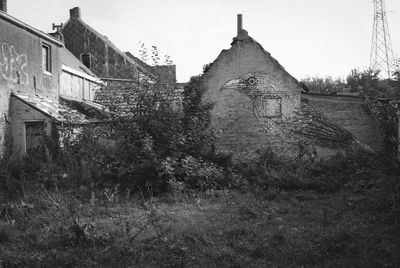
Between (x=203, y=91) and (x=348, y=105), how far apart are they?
223 inches

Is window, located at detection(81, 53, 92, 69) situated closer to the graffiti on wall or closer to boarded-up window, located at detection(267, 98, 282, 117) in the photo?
the graffiti on wall

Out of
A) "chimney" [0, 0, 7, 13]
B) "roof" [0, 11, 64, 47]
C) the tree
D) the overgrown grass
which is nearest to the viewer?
the overgrown grass

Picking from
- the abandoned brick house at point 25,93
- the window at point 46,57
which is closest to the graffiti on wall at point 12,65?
the abandoned brick house at point 25,93

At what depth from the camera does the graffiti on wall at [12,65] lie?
50.7 ft

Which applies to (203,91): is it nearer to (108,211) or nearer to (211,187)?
(211,187)

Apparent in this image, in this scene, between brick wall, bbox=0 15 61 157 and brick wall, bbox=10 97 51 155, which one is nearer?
brick wall, bbox=0 15 61 157

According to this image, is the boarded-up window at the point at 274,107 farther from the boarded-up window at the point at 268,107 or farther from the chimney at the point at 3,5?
the chimney at the point at 3,5

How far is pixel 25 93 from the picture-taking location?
16844 mm

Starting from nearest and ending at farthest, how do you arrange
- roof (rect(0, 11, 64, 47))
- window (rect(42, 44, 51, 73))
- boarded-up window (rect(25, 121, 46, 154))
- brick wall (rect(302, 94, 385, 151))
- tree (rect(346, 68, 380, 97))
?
brick wall (rect(302, 94, 385, 151)) < roof (rect(0, 11, 64, 47)) < boarded-up window (rect(25, 121, 46, 154)) < window (rect(42, 44, 51, 73)) < tree (rect(346, 68, 380, 97))

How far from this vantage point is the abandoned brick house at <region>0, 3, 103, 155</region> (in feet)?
50.2

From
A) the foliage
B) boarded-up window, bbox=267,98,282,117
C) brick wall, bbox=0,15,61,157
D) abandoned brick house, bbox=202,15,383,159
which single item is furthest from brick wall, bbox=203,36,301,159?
the foliage

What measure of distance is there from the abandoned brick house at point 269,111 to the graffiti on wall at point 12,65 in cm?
808

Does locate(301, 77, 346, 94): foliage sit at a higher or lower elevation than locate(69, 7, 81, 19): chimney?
lower

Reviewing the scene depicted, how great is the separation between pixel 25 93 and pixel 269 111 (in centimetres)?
1067
